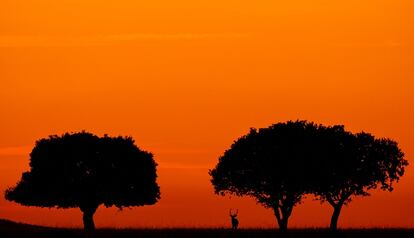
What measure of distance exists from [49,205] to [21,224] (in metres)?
17.8

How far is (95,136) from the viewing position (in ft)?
490

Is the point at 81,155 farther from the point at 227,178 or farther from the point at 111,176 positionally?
the point at 227,178

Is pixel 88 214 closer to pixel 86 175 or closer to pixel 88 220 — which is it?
pixel 88 220

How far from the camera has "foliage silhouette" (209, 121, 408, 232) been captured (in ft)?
467

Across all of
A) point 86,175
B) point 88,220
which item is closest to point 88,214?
point 88,220

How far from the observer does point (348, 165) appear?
144m
